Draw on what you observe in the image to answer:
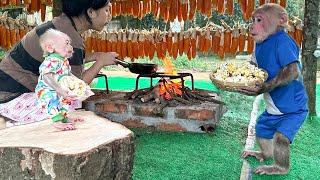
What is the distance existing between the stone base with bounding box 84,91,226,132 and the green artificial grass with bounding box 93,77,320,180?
10 centimetres

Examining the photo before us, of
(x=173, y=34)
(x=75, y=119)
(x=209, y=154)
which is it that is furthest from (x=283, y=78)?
(x=173, y=34)

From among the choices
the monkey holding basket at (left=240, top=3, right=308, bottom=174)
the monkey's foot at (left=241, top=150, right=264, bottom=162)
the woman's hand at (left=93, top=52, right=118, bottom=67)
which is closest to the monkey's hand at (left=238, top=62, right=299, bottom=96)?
the monkey holding basket at (left=240, top=3, right=308, bottom=174)

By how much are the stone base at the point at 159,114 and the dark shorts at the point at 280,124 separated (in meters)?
1.01

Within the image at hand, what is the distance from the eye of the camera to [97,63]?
Answer: 4621mm

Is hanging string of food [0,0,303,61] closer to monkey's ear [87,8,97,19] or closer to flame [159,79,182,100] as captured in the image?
flame [159,79,182,100]

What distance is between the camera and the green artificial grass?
4758 millimetres

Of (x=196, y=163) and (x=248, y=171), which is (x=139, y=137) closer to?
(x=196, y=163)

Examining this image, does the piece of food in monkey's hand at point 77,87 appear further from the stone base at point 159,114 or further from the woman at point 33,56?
the stone base at point 159,114

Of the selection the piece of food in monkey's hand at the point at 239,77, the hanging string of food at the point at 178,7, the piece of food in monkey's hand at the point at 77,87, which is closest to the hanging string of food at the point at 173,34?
the hanging string of food at the point at 178,7

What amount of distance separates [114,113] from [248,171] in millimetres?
1985

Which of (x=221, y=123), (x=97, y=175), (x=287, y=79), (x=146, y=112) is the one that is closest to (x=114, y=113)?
(x=146, y=112)

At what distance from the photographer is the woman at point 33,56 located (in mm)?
4137

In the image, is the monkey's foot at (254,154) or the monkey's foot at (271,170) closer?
the monkey's foot at (271,170)

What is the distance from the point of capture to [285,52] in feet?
14.8
